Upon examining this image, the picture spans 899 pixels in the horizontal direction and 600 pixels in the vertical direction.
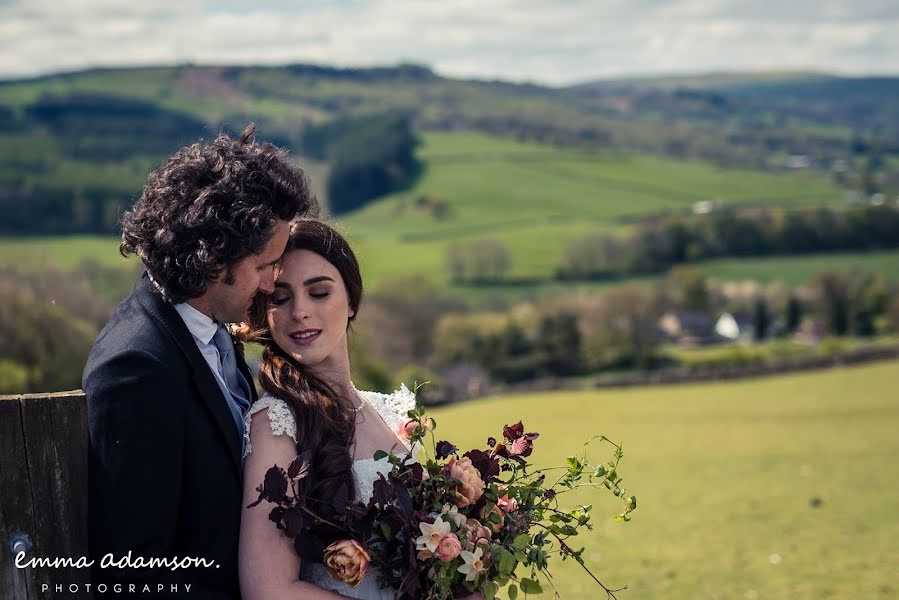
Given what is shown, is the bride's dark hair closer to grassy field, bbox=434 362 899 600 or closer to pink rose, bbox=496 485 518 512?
pink rose, bbox=496 485 518 512

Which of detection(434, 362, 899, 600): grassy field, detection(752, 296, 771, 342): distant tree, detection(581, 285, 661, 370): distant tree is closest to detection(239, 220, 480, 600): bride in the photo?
detection(434, 362, 899, 600): grassy field

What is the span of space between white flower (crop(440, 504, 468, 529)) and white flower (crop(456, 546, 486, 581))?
11 centimetres

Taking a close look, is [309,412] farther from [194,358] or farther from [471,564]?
[471,564]

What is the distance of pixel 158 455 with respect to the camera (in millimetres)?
3252

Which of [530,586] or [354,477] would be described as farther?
[354,477]

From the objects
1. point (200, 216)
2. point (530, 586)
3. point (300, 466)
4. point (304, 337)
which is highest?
point (200, 216)

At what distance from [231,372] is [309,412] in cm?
41

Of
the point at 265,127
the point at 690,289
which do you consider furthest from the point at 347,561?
the point at 265,127

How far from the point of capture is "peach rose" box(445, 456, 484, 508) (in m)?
3.54

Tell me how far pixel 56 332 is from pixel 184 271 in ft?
122

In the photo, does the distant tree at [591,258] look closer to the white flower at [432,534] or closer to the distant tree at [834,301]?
the distant tree at [834,301]

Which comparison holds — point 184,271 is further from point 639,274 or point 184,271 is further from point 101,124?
point 101,124

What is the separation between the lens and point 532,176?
116750mm

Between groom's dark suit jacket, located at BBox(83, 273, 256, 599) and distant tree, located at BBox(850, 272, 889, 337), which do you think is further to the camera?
distant tree, located at BBox(850, 272, 889, 337)
